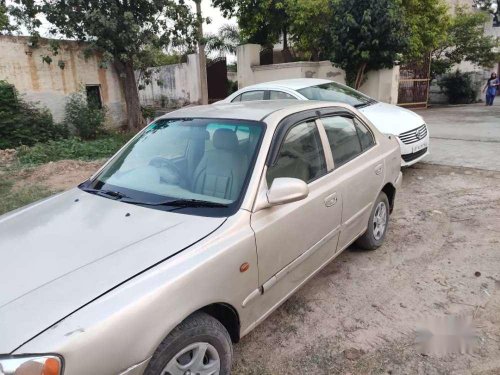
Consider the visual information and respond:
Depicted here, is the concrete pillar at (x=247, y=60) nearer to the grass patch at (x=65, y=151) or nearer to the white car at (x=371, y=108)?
the grass patch at (x=65, y=151)

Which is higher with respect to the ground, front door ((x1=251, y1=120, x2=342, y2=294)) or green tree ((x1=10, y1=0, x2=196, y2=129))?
green tree ((x1=10, y1=0, x2=196, y2=129))

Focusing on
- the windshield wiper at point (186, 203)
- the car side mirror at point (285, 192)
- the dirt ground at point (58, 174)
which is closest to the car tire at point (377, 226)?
the car side mirror at point (285, 192)

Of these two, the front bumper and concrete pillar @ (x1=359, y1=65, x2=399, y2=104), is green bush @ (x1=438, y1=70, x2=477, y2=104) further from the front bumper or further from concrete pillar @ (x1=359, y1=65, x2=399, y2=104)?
the front bumper

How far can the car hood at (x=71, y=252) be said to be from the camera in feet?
5.43

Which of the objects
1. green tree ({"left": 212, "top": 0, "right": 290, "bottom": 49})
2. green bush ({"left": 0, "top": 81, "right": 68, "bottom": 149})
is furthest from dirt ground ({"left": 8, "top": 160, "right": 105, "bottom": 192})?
green tree ({"left": 212, "top": 0, "right": 290, "bottom": 49})

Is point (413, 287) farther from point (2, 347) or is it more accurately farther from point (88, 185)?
point (2, 347)

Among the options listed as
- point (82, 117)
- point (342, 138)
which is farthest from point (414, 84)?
point (342, 138)

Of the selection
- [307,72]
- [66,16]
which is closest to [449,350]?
[66,16]

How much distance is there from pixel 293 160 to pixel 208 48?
20479 millimetres

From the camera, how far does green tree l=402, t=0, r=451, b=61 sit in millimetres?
13922

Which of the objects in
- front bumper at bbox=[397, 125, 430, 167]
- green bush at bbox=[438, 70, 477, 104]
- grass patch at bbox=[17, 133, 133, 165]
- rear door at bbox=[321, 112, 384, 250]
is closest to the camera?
rear door at bbox=[321, 112, 384, 250]

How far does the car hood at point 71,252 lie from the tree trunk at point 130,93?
10.6 metres

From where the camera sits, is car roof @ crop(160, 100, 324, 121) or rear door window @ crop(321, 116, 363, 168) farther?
rear door window @ crop(321, 116, 363, 168)

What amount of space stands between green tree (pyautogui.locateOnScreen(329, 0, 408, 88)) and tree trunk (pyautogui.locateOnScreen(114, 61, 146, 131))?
6668 millimetres
